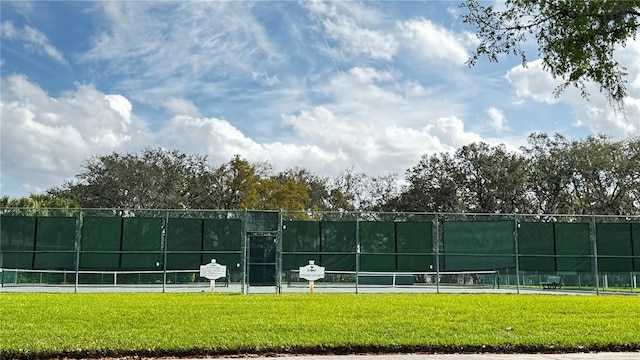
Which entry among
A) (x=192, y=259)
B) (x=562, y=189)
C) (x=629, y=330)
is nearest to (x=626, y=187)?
(x=562, y=189)

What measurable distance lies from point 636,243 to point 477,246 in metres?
5.44

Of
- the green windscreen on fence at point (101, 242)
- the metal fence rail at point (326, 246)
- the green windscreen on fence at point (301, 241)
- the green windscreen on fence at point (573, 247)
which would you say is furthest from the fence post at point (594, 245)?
the green windscreen on fence at point (101, 242)

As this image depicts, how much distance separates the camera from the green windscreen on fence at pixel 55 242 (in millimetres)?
19328

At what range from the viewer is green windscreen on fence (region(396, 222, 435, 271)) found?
20.2m

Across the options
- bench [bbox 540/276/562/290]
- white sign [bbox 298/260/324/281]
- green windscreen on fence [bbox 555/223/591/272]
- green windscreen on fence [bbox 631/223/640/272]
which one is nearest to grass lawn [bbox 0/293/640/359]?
white sign [bbox 298/260/324/281]

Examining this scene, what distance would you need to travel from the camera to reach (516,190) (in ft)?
149

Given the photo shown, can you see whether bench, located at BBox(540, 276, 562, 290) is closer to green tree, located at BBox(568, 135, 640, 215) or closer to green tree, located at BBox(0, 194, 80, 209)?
green tree, located at BBox(568, 135, 640, 215)

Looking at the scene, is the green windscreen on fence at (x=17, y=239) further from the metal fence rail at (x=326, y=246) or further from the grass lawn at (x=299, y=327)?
the grass lawn at (x=299, y=327)

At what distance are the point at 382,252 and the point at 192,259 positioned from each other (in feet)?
20.5

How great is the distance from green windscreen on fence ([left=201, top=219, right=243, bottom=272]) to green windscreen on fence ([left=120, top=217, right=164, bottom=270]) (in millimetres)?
1497

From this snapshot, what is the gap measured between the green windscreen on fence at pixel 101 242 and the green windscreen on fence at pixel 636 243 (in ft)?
55.2

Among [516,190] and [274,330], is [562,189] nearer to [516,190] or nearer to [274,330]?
[516,190]

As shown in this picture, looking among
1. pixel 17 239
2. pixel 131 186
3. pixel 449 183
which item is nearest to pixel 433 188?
pixel 449 183

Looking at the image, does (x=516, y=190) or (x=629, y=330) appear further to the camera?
(x=516, y=190)
